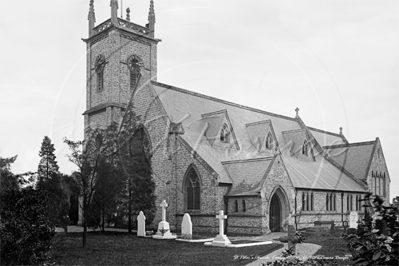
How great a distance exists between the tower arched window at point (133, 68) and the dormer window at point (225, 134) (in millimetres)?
14780

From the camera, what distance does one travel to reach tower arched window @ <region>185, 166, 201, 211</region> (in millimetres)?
31781

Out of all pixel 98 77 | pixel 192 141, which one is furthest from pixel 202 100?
pixel 98 77

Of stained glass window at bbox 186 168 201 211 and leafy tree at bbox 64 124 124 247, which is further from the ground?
leafy tree at bbox 64 124 124 247

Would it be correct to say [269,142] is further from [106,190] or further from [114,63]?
[114,63]

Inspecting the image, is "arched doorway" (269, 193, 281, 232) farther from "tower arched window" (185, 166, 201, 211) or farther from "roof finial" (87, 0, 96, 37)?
"roof finial" (87, 0, 96, 37)

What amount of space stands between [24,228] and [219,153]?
24.4 metres

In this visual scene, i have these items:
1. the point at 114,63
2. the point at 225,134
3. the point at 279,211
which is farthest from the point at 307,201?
the point at 114,63

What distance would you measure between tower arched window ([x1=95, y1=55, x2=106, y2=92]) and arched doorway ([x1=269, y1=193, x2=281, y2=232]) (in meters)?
24.5

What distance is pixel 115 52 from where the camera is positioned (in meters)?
45.4

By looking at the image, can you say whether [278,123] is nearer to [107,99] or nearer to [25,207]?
[107,99]

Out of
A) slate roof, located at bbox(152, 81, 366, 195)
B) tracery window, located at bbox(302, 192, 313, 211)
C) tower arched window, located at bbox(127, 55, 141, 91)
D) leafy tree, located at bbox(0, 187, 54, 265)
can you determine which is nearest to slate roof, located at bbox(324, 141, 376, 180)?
slate roof, located at bbox(152, 81, 366, 195)

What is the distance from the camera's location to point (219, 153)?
3500 cm

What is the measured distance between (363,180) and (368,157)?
338 centimetres

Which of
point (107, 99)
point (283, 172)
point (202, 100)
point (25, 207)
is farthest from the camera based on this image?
point (107, 99)
